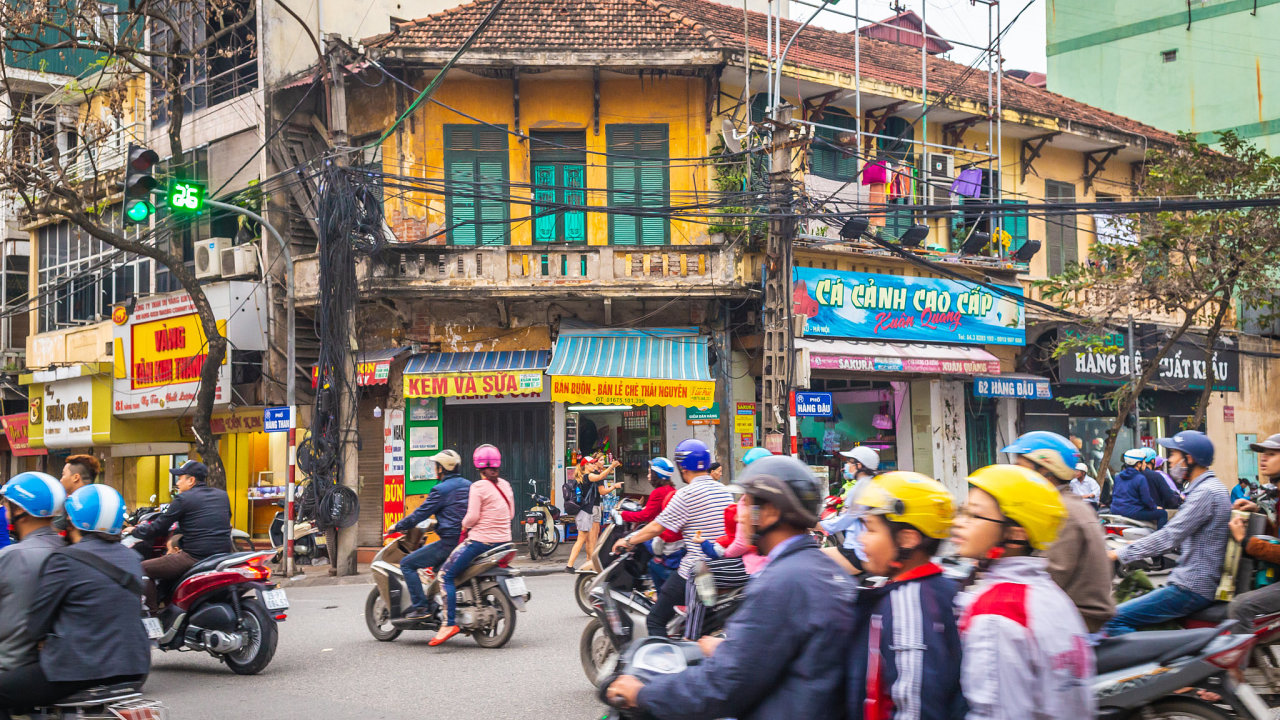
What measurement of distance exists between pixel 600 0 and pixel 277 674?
14118 mm

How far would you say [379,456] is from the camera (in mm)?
19328

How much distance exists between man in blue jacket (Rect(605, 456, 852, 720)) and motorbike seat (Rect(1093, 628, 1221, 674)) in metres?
2.08

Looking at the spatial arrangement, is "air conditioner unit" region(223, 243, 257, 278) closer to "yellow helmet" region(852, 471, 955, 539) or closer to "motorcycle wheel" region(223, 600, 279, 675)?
"motorcycle wheel" region(223, 600, 279, 675)

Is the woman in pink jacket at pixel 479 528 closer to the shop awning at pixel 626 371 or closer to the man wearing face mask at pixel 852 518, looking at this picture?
the man wearing face mask at pixel 852 518

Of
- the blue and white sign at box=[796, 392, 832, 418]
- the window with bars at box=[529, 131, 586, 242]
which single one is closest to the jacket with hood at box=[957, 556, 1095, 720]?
the blue and white sign at box=[796, 392, 832, 418]

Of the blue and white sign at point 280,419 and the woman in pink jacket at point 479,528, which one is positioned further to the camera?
the blue and white sign at point 280,419

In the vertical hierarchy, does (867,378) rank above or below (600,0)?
below

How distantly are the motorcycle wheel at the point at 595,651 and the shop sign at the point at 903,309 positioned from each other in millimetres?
11845

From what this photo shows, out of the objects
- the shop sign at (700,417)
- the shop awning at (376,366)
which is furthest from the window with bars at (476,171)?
the shop sign at (700,417)

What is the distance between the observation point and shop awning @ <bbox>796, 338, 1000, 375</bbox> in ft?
62.2

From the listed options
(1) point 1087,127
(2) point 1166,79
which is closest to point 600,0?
(1) point 1087,127

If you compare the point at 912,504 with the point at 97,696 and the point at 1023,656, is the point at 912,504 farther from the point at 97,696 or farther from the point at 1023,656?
the point at 97,696

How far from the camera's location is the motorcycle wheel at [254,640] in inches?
334

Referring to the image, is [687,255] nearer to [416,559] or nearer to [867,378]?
[867,378]
